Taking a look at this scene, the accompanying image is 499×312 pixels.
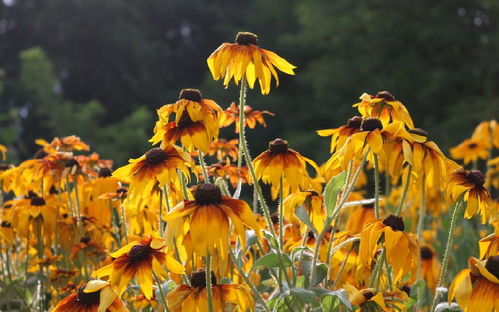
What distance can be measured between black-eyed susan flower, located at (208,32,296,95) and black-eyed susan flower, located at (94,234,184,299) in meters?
0.46

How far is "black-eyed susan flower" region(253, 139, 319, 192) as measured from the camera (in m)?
1.78

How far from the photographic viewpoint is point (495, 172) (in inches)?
169

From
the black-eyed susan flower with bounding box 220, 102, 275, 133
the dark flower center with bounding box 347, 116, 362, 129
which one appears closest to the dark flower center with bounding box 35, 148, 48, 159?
the black-eyed susan flower with bounding box 220, 102, 275, 133

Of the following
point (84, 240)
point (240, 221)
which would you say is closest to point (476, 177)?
point (240, 221)

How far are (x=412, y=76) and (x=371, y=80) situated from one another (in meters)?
0.73

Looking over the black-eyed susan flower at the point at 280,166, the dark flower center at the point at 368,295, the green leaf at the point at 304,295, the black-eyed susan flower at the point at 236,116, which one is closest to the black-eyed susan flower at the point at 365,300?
the dark flower center at the point at 368,295

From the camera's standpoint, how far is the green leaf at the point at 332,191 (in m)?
1.66

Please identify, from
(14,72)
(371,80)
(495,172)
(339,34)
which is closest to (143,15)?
(14,72)

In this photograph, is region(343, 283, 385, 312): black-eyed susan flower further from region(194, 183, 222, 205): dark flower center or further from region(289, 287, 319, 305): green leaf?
region(194, 183, 222, 205): dark flower center

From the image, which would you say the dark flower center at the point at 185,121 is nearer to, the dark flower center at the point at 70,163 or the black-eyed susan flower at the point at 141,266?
the black-eyed susan flower at the point at 141,266

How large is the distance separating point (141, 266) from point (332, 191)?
0.50 meters

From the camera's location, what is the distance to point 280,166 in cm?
178

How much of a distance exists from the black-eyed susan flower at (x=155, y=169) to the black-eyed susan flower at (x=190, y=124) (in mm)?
48

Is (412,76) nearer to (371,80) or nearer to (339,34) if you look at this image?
(371,80)
